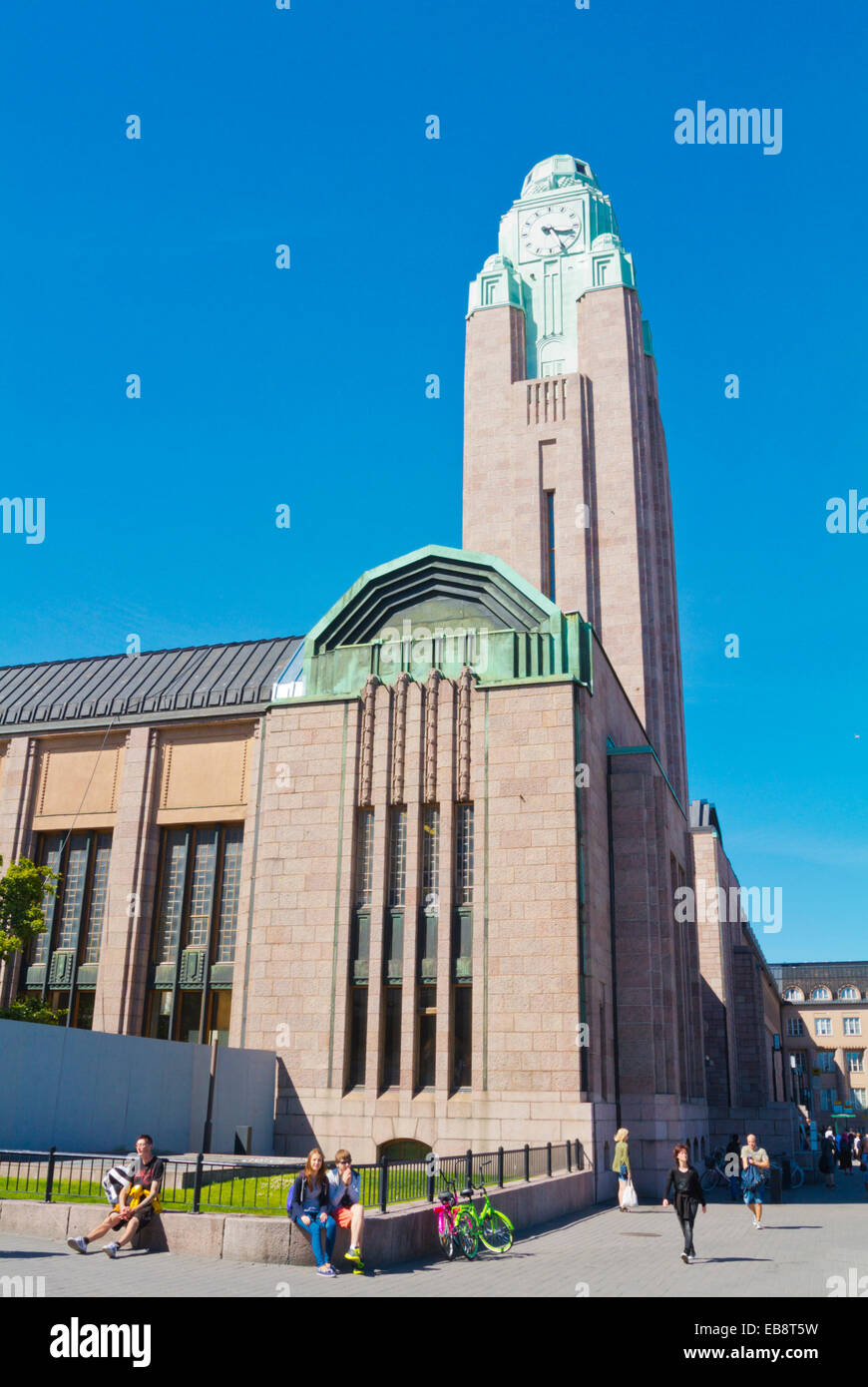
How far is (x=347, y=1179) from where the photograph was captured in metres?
15.2

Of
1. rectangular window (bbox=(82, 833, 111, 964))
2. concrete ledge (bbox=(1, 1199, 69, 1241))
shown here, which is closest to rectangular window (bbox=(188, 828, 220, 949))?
rectangular window (bbox=(82, 833, 111, 964))

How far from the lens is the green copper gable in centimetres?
3241

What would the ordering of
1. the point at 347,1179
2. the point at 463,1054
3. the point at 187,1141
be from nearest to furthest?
the point at 347,1179 < the point at 187,1141 < the point at 463,1054

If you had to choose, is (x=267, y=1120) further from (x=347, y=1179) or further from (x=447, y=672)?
(x=347, y=1179)

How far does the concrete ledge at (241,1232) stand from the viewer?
48.6 feet

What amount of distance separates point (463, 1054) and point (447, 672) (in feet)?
34.8

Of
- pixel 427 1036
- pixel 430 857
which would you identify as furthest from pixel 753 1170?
pixel 430 857

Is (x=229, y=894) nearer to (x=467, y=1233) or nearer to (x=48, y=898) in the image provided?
(x=48, y=898)

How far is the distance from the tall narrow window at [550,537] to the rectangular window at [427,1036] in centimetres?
2602

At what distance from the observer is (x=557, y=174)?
2469 inches

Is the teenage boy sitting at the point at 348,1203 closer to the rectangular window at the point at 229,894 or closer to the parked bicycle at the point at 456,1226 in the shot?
the parked bicycle at the point at 456,1226

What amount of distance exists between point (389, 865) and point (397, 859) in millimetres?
352

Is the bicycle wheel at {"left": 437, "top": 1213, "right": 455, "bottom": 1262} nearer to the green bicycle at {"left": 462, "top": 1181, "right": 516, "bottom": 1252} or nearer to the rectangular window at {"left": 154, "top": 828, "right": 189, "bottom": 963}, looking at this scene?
the green bicycle at {"left": 462, "top": 1181, "right": 516, "bottom": 1252}
